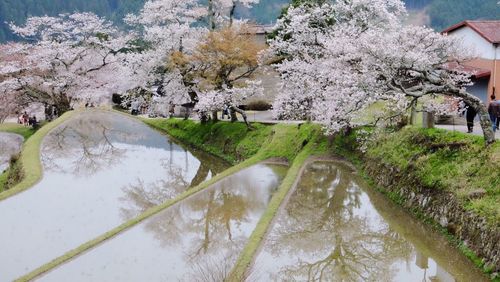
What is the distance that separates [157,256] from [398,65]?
11.1 m

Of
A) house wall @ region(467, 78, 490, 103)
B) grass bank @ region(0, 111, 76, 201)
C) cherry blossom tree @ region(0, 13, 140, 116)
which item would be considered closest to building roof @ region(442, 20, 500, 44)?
house wall @ region(467, 78, 490, 103)

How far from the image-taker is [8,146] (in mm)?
43156

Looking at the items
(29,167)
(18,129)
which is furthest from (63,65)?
(29,167)

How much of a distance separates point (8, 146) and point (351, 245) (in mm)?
37949

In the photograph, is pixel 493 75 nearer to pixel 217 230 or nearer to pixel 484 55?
pixel 484 55

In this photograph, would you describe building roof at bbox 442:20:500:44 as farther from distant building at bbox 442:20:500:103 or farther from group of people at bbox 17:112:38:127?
group of people at bbox 17:112:38:127

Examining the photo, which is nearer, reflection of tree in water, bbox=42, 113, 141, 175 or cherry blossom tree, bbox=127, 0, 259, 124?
reflection of tree in water, bbox=42, 113, 141, 175

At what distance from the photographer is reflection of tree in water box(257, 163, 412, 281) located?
1336 centimetres

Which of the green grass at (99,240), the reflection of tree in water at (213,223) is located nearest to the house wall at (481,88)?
the reflection of tree in water at (213,223)

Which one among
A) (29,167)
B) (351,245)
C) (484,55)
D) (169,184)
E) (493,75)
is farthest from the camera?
(484,55)

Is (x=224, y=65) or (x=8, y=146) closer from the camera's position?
(x=224, y=65)

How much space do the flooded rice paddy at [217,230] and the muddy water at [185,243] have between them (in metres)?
0.04

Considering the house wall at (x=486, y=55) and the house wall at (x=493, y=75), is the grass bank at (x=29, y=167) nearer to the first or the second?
the house wall at (x=486, y=55)

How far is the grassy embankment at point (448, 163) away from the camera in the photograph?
46.7ft
